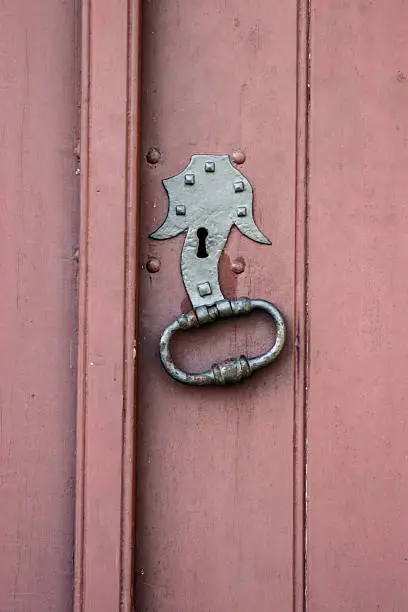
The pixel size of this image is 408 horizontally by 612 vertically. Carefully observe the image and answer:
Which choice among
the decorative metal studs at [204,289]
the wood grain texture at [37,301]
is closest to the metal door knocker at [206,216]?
the decorative metal studs at [204,289]

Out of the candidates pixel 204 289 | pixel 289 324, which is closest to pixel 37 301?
pixel 204 289

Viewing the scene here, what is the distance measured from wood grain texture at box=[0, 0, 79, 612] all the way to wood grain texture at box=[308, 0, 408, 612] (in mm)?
312

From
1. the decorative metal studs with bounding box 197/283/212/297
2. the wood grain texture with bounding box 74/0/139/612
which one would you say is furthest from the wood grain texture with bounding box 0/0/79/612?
the decorative metal studs with bounding box 197/283/212/297

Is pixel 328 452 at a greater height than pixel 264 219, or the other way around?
pixel 264 219

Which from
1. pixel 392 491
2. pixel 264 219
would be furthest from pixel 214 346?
pixel 392 491

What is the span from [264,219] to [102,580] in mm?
490

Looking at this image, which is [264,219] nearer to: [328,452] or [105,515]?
[328,452]

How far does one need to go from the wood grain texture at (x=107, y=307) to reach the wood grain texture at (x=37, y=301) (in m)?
0.05

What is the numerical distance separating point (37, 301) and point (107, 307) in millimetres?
107

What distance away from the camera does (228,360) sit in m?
1.02

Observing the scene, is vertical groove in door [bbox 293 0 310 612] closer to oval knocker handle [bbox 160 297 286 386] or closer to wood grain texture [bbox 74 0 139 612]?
oval knocker handle [bbox 160 297 286 386]

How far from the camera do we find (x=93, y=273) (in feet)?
3.25

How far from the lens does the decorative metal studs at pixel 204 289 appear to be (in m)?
1.04

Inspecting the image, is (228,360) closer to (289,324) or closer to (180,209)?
(289,324)
